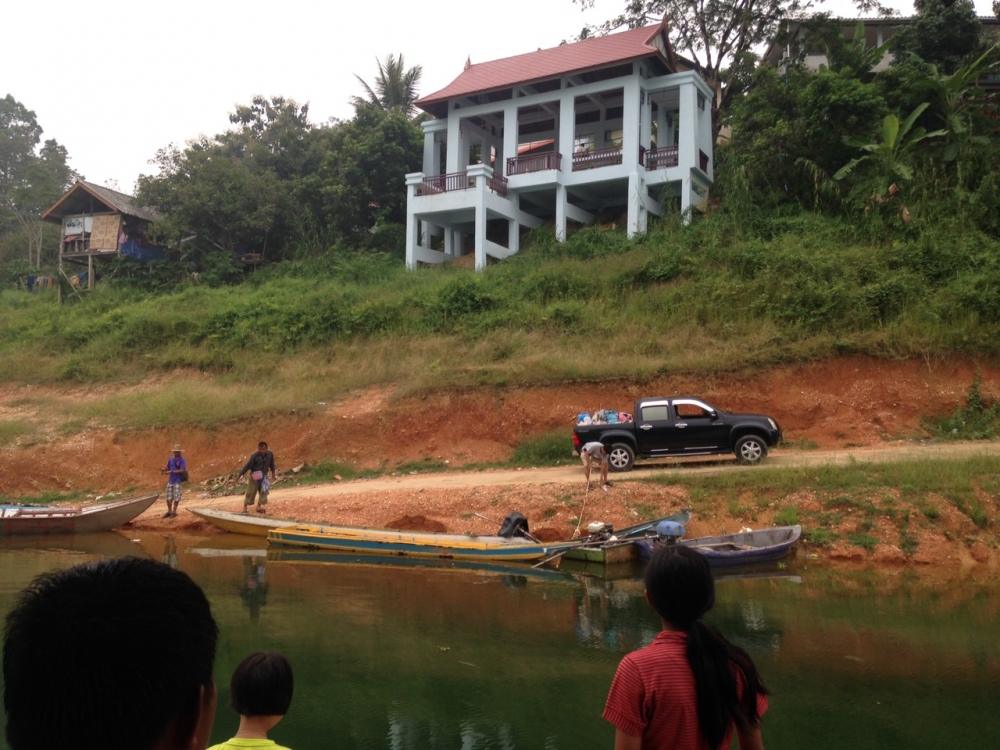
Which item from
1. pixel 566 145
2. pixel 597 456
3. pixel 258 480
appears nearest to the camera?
pixel 597 456

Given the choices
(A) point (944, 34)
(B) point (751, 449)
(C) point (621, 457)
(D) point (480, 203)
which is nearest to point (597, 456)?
(C) point (621, 457)

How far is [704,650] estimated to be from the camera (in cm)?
323

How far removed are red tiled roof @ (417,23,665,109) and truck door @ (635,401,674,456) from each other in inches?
718

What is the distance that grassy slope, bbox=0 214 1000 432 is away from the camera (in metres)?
23.3

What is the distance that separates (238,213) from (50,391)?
13384 mm

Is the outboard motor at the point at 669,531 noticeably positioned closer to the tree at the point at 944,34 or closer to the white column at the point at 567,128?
the white column at the point at 567,128

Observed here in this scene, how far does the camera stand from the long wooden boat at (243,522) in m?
17.6

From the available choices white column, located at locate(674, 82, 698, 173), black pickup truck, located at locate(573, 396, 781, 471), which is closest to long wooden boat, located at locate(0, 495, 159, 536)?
black pickup truck, located at locate(573, 396, 781, 471)

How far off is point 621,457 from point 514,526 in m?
4.97

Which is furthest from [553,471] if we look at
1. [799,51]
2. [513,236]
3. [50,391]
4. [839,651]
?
[799,51]

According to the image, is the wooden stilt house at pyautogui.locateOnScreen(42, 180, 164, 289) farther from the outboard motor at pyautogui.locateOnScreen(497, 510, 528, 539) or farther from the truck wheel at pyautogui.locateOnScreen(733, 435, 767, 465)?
the truck wheel at pyautogui.locateOnScreen(733, 435, 767, 465)

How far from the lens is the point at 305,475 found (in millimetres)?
22859

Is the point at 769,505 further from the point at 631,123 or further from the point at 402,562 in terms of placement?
the point at 631,123

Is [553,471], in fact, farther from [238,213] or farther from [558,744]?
[238,213]
